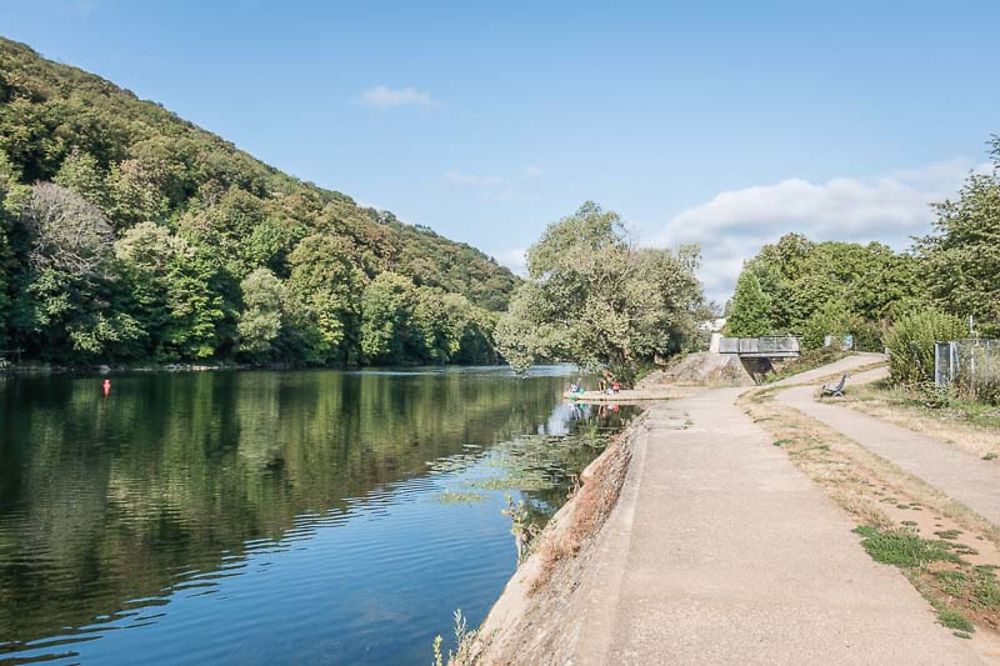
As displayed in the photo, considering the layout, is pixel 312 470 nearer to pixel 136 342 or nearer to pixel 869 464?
pixel 869 464

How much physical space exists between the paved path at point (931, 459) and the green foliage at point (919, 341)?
6.79m

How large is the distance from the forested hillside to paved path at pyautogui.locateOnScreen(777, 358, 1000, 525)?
60003mm

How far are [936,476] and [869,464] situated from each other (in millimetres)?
1234

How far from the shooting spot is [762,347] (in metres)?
51.2

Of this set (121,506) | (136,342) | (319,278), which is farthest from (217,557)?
(319,278)

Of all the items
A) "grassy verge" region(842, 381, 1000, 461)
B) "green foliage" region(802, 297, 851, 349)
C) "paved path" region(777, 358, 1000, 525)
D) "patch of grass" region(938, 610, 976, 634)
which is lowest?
"patch of grass" region(938, 610, 976, 634)

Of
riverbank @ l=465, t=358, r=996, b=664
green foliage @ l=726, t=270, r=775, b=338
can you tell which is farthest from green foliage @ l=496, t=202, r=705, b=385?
riverbank @ l=465, t=358, r=996, b=664

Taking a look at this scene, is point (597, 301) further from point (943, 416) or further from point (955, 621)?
point (955, 621)

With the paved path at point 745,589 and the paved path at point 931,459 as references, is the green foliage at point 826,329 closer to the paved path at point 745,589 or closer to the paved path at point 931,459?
the paved path at point 931,459

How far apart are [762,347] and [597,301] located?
15.1 m

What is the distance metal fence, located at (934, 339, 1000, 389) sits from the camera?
22031mm

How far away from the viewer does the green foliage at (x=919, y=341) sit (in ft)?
88.0

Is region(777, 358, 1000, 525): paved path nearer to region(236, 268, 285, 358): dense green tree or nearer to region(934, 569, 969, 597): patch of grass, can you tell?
region(934, 569, 969, 597): patch of grass

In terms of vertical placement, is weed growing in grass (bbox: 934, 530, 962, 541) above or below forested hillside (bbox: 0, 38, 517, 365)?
below
